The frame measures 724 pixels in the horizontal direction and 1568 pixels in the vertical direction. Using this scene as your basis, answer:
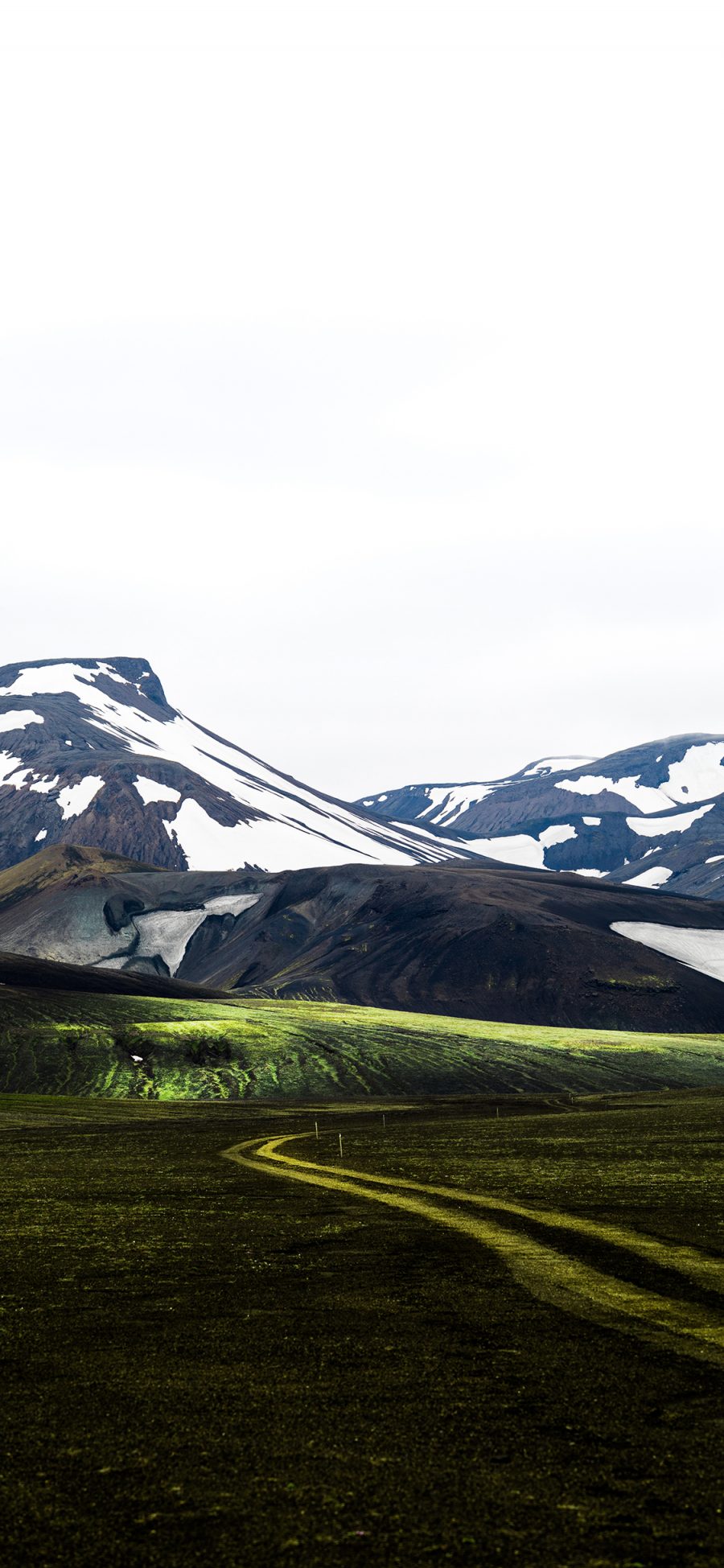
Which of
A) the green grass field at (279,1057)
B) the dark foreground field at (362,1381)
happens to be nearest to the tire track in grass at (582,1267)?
the dark foreground field at (362,1381)

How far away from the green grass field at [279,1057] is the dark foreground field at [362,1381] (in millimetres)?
103962

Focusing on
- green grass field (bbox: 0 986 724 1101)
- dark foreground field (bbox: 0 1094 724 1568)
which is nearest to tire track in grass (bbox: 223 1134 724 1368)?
dark foreground field (bbox: 0 1094 724 1568)

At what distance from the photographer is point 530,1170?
5369cm

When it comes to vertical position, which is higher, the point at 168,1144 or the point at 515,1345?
the point at 515,1345

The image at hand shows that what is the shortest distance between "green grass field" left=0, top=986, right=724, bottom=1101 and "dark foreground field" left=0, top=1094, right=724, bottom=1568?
10396 centimetres

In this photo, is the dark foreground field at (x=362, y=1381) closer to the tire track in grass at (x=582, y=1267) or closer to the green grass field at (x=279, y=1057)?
the tire track in grass at (x=582, y=1267)

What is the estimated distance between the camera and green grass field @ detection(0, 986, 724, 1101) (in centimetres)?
14588

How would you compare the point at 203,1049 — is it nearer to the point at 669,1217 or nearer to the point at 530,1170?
the point at 530,1170

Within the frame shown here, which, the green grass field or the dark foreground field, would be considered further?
the green grass field

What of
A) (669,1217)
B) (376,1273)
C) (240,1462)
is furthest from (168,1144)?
(240,1462)

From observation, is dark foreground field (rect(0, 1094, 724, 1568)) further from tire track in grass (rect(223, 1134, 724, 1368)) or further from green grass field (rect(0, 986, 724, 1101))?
green grass field (rect(0, 986, 724, 1101))

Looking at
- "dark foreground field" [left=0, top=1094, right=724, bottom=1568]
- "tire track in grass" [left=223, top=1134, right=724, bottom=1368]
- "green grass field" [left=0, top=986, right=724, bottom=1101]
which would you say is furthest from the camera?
"green grass field" [left=0, top=986, right=724, bottom=1101]

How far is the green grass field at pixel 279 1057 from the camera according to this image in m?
146

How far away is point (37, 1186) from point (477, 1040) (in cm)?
13519
